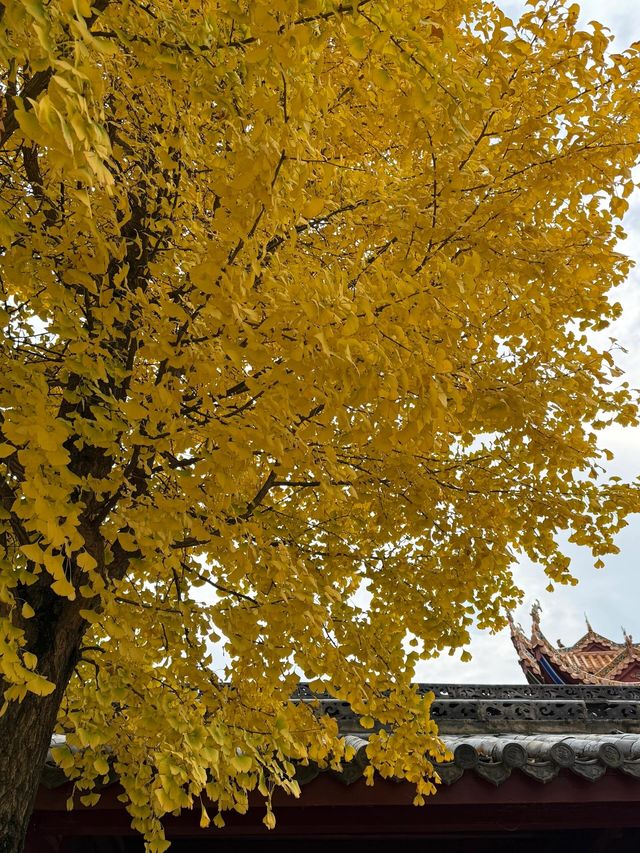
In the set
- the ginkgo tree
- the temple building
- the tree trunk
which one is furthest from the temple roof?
the temple building

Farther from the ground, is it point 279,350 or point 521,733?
point 279,350

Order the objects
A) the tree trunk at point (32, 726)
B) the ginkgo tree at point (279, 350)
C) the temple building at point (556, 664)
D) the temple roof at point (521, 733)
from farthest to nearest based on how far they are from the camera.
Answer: the temple building at point (556, 664) → the temple roof at point (521, 733) → the tree trunk at point (32, 726) → the ginkgo tree at point (279, 350)

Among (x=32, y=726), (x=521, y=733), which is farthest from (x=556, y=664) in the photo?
(x=32, y=726)

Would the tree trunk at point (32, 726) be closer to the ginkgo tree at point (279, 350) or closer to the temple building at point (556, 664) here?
the ginkgo tree at point (279, 350)

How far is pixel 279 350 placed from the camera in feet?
9.12

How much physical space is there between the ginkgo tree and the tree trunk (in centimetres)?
1

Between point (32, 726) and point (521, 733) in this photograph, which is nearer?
point (32, 726)

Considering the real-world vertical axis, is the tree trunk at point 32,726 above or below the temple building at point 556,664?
below

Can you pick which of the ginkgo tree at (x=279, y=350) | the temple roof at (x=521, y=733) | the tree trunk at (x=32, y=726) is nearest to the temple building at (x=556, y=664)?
the temple roof at (x=521, y=733)

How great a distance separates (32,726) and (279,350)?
2.15m

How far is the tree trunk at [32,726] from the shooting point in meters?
2.81

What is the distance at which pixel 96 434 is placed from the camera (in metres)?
2.64

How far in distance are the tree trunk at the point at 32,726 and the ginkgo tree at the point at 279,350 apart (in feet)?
0.04

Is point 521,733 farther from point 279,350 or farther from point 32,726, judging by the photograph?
point 279,350
